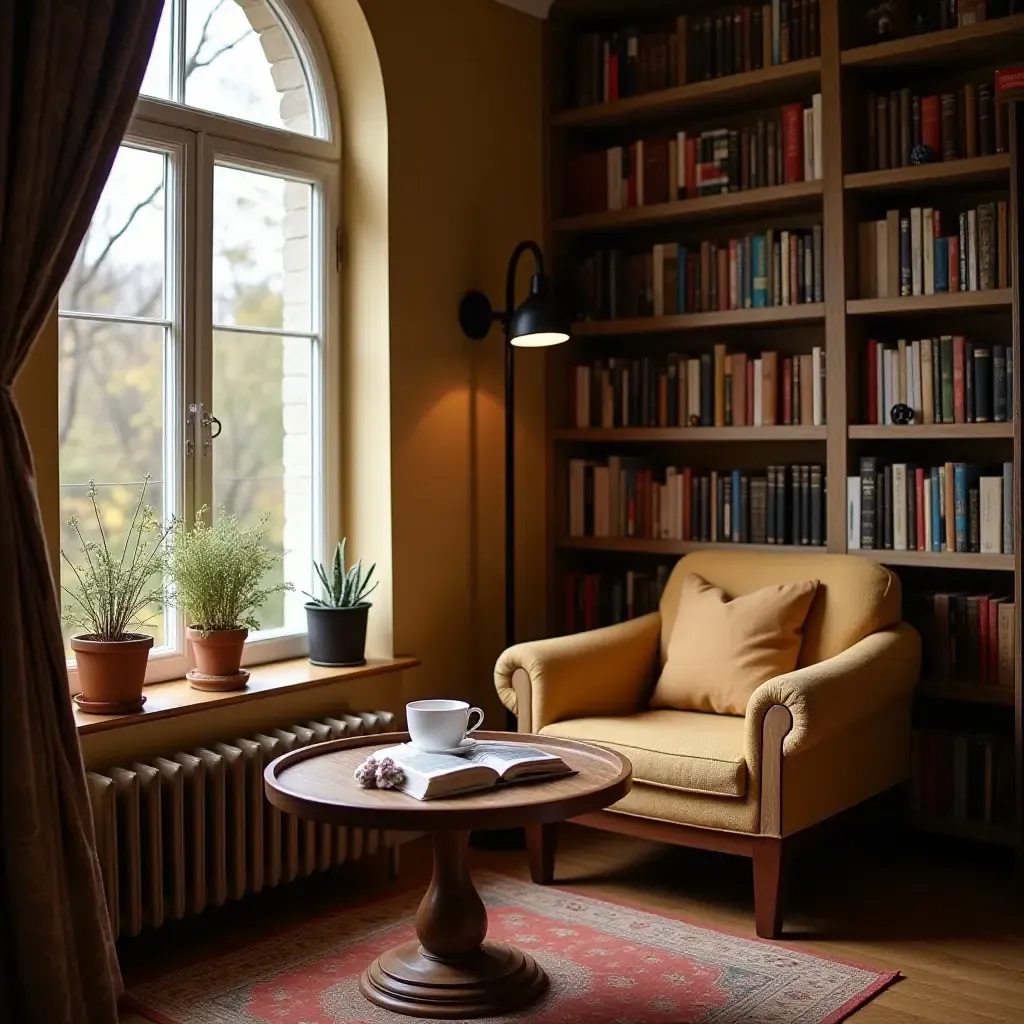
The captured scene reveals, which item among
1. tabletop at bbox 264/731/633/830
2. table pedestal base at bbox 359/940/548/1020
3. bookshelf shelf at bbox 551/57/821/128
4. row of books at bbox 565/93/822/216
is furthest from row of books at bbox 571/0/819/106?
table pedestal base at bbox 359/940/548/1020

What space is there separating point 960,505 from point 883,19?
57.3 inches

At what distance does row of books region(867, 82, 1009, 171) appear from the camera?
3.70m

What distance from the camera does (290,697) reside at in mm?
3531

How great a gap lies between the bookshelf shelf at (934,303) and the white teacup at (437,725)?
1.82 metres

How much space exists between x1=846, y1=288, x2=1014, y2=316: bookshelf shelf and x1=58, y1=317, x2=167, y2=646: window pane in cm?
200

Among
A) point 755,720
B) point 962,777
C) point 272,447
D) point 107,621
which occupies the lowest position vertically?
point 962,777

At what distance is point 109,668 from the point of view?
3055 mm

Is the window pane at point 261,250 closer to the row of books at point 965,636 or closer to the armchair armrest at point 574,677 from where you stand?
the armchair armrest at point 574,677

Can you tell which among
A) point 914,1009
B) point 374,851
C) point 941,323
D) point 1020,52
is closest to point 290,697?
point 374,851

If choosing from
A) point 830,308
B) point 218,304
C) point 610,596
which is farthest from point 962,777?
point 218,304

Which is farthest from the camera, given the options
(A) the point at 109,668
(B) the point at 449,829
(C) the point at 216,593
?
(C) the point at 216,593

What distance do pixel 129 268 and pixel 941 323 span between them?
7.90 feet

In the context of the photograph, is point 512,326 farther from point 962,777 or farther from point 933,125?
point 962,777

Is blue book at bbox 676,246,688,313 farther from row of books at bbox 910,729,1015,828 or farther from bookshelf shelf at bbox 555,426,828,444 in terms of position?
row of books at bbox 910,729,1015,828
